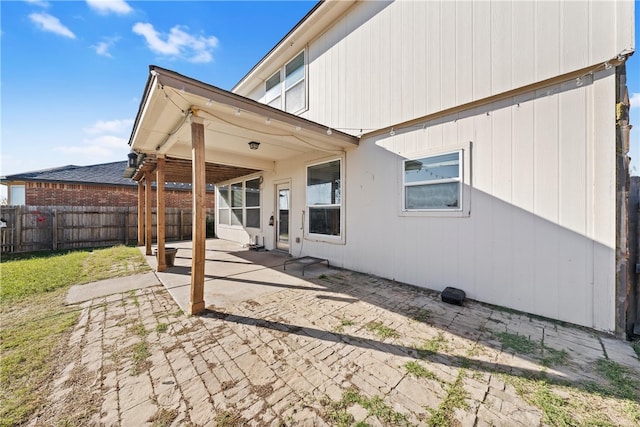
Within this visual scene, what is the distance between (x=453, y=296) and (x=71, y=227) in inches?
496

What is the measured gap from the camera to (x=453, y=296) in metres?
3.52

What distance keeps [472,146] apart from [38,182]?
16193 mm

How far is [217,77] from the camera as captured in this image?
8117 millimetres

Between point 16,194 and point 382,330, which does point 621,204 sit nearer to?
point 382,330

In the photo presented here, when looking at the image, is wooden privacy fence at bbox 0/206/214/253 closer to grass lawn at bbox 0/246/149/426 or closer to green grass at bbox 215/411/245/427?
grass lawn at bbox 0/246/149/426

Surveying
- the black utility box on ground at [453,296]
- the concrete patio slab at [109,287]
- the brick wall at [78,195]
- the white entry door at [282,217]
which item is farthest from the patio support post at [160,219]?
the brick wall at [78,195]

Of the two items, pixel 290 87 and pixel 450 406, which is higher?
pixel 290 87

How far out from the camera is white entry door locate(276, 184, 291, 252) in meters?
7.36

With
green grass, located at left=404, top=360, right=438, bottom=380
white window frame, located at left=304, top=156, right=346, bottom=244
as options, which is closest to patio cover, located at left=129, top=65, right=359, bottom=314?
white window frame, located at left=304, top=156, right=346, bottom=244

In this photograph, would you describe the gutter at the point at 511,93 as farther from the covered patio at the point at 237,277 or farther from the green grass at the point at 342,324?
the green grass at the point at 342,324

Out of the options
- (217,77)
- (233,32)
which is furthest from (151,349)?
(217,77)

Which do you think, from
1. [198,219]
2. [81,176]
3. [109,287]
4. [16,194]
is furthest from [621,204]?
[16,194]

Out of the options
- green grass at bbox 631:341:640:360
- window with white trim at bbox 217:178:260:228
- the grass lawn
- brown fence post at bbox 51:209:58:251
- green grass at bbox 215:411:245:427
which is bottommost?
green grass at bbox 631:341:640:360

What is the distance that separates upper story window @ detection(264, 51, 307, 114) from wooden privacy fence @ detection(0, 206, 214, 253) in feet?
23.0
